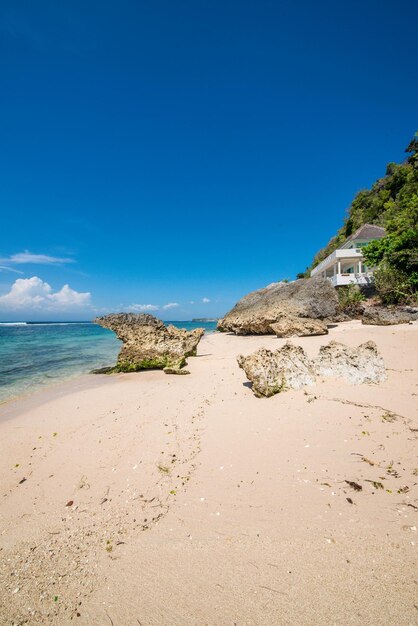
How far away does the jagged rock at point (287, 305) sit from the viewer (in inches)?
706

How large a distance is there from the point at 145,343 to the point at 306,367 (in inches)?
262

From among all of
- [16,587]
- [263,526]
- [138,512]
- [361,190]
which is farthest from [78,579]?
[361,190]

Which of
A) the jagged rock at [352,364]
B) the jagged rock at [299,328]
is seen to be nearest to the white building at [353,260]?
the jagged rock at [299,328]

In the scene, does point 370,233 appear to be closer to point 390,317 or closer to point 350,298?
point 350,298

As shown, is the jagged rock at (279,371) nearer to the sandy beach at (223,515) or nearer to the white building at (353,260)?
the sandy beach at (223,515)

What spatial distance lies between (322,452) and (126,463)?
8.46 ft

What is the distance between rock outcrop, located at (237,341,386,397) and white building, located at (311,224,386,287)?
2452cm

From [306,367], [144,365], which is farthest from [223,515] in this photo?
[144,365]

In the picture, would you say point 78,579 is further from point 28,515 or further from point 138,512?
point 28,515

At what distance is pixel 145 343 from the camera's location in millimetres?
10898

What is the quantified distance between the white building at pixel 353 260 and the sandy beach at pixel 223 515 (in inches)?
998

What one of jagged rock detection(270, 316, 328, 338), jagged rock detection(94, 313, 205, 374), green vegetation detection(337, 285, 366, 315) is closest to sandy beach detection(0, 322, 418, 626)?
jagged rock detection(94, 313, 205, 374)

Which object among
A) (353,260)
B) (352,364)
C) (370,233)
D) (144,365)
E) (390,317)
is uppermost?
(370,233)

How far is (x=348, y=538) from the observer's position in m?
2.32
